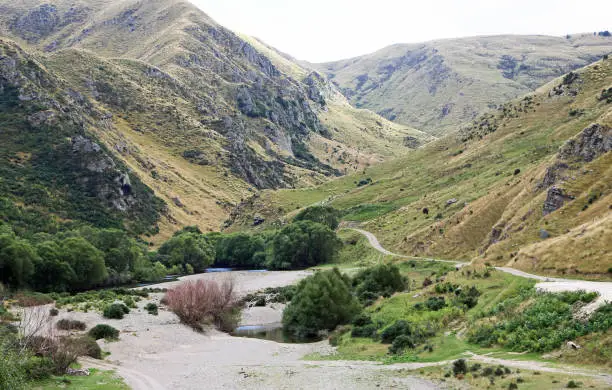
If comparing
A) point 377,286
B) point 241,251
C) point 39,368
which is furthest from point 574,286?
point 241,251

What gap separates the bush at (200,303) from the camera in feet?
257

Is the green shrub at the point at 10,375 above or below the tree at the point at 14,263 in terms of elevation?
above

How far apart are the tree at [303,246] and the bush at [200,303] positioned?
58.6 m

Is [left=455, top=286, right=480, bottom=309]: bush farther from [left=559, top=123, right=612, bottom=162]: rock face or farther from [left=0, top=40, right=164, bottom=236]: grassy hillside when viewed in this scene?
[left=0, top=40, right=164, bottom=236]: grassy hillside

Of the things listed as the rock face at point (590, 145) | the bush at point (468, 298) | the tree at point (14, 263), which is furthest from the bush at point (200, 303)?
→ the rock face at point (590, 145)

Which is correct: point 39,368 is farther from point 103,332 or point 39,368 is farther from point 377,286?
point 377,286

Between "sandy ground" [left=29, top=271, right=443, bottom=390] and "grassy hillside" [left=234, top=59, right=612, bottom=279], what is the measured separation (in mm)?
22369

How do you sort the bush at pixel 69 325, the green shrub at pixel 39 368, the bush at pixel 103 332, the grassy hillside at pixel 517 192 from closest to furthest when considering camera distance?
the green shrub at pixel 39 368 < the grassy hillside at pixel 517 192 < the bush at pixel 103 332 < the bush at pixel 69 325

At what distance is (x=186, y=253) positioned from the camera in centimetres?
15762

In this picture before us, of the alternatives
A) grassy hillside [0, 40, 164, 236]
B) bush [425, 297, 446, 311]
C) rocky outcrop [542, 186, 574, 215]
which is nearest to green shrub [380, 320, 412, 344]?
bush [425, 297, 446, 311]

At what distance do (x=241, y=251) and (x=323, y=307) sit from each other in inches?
3629

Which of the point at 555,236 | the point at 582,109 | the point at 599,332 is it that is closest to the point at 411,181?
the point at 582,109

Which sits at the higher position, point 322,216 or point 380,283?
point 322,216

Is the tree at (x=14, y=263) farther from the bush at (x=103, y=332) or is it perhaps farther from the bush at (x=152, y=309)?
the bush at (x=103, y=332)
